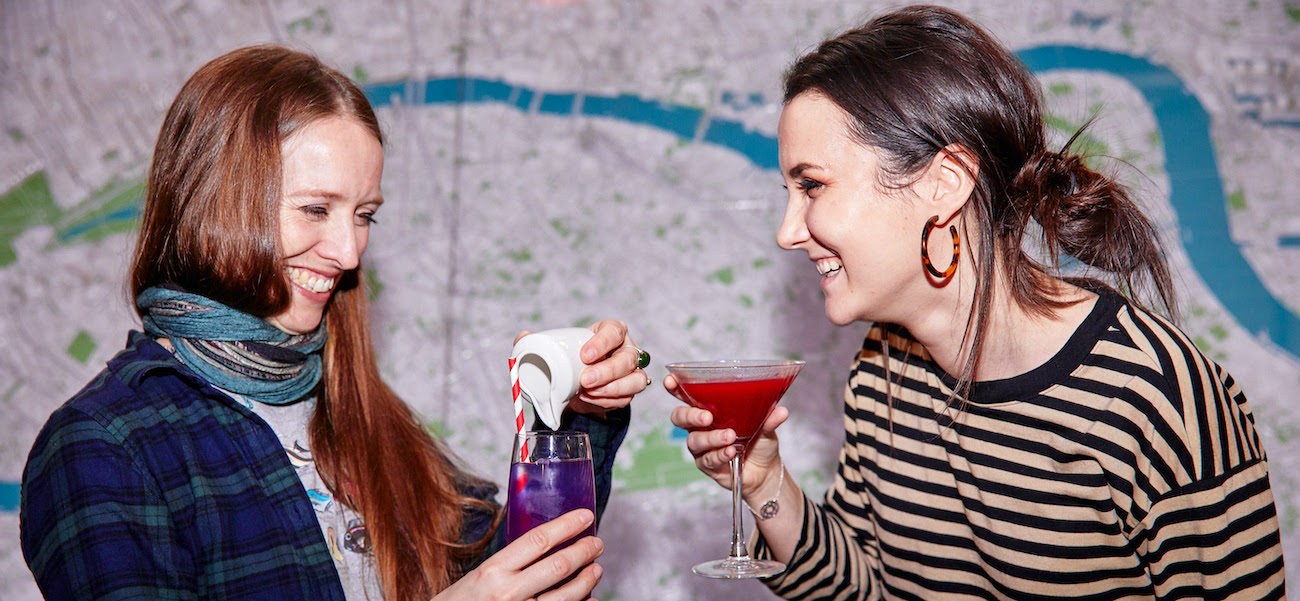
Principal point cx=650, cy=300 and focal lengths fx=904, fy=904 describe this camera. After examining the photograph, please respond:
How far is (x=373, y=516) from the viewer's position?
154 cm

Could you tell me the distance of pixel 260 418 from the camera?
1.49 meters

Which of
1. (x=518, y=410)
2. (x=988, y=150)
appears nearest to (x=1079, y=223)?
(x=988, y=150)

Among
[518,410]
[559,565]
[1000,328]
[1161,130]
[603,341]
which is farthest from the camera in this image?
[1161,130]

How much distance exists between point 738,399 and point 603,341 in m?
0.26

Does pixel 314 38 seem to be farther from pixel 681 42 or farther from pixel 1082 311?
pixel 1082 311

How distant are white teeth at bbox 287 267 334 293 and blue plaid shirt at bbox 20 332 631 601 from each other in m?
0.23

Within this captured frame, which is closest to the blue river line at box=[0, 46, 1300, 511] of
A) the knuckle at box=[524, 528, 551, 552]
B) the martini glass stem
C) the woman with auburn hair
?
the woman with auburn hair

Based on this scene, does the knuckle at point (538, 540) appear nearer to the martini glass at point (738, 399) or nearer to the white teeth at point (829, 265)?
the martini glass at point (738, 399)

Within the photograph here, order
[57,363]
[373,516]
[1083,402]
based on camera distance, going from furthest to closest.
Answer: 1. [57,363]
2. [373,516]
3. [1083,402]

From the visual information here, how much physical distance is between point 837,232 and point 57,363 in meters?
2.37

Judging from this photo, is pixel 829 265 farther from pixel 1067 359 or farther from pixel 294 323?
pixel 294 323

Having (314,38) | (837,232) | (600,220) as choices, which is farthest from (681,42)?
(837,232)

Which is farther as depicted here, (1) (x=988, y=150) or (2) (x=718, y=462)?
(2) (x=718, y=462)

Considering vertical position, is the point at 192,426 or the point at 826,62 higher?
the point at 826,62
